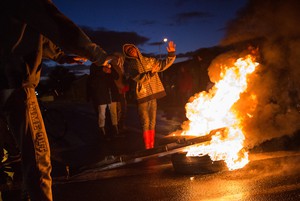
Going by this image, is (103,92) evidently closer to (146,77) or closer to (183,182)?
(146,77)

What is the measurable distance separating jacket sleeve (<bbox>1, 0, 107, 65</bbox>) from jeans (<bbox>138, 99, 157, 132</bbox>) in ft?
15.7

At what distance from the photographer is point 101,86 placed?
999 cm

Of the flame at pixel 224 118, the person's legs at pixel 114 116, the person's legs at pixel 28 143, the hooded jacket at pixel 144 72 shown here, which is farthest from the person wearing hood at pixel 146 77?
the person's legs at pixel 28 143

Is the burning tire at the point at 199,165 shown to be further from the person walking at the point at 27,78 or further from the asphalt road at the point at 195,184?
the person walking at the point at 27,78

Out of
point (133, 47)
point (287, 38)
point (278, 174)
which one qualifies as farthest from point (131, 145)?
point (287, 38)

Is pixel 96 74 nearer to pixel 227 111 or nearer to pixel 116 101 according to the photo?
pixel 116 101

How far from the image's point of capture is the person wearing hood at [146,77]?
718 centimetres

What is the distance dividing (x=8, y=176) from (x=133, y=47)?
3.54 meters

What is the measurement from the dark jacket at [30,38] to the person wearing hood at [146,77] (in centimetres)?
427

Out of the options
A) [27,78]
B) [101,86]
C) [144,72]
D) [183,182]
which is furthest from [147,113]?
[27,78]

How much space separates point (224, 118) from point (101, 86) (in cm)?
495

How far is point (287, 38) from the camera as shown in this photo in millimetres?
9422

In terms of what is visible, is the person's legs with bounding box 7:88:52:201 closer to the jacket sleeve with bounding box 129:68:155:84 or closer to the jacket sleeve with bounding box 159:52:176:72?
the jacket sleeve with bounding box 129:68:155:84

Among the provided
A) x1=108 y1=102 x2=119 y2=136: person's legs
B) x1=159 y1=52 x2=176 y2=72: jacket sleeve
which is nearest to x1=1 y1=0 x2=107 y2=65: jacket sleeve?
x1=159 y1=52 x2=176 y2=72: jacket sleeve
